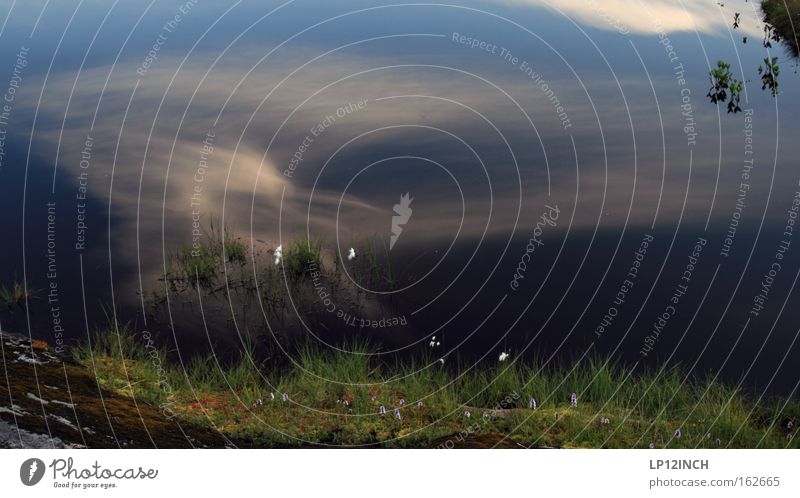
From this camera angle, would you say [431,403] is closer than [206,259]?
Yes

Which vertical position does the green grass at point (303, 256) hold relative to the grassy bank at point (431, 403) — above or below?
above

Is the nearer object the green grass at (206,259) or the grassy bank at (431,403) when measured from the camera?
the grassy bank at (431,403)

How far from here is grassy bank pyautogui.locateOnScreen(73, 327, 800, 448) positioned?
6652 millimetres

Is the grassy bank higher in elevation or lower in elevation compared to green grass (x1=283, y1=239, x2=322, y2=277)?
lower

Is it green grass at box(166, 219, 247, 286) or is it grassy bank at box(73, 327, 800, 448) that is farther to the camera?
green grass at box(166, 219, 247, 286)

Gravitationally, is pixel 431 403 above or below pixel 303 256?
below

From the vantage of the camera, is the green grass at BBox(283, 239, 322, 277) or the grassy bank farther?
the green grass at BBox(283, 239, 322, 277)

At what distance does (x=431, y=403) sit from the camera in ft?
22.9

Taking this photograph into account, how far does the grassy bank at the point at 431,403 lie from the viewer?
21.8 ft

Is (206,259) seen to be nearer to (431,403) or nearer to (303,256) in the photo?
(303,256)

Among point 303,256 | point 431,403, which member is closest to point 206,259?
point 303,256
